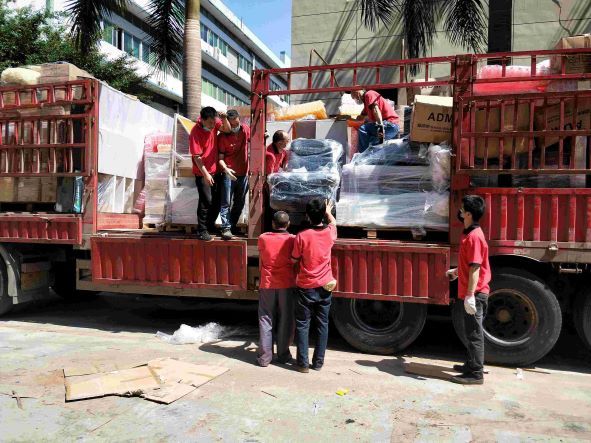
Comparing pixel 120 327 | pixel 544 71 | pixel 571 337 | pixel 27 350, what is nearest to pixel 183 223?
pixel 120 327

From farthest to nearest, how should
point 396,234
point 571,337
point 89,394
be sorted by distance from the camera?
1. point 571,337
2. point 396,234
3. point 89,394

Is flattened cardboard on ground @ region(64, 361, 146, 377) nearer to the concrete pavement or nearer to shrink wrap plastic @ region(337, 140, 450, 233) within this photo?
the concrete pavement

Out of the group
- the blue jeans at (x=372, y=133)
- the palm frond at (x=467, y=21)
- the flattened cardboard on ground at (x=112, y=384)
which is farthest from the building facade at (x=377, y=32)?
the flattened cardboard on ground at (x=112, y=384)

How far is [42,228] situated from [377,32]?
517 inches

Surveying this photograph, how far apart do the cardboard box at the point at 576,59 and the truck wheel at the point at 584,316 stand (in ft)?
7.44

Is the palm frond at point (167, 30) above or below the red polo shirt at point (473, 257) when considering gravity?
above

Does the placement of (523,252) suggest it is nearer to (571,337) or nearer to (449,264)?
(449,264)

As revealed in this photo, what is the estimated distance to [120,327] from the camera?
703 cm

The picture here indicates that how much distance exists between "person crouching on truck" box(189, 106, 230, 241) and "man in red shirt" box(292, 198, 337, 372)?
1.53 m

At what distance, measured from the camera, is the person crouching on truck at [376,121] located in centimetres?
582

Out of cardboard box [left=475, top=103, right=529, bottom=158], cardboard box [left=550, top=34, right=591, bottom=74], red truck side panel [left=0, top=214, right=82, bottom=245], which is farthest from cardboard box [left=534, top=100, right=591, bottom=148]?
red truck side panel [left=0, top=214, right=82, bottom=245]

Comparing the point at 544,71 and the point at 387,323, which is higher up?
the point at 544,71

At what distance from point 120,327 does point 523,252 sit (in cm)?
532

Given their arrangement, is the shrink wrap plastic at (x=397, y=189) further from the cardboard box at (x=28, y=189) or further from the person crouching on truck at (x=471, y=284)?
the cardboard box at (x=28, y=189)
